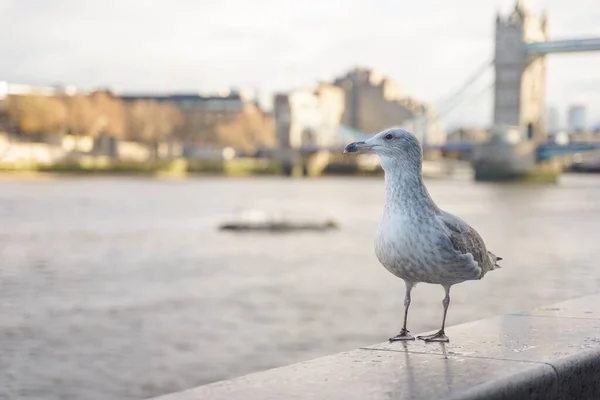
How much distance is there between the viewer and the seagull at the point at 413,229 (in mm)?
2471

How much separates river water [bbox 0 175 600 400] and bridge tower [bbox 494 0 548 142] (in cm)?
3994

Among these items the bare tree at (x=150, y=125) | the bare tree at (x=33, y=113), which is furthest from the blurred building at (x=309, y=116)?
the bare tree at (x=33, y=113)

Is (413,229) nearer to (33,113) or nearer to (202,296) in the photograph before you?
(202,296)

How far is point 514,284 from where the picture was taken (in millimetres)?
14484

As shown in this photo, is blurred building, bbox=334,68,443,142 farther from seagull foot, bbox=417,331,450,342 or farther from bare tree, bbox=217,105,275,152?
seagull foot, bbox=417,331,450,342

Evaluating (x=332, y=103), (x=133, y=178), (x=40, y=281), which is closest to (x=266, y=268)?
(x=40, y=281)

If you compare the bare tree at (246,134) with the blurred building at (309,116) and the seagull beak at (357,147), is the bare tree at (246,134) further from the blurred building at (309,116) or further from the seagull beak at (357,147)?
the seagull beak at (357,147)

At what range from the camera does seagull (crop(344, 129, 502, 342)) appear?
2471 mm

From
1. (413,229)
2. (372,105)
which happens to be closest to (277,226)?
(413,229)

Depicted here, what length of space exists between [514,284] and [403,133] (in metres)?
12.3

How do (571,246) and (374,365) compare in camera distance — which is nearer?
(374,365)

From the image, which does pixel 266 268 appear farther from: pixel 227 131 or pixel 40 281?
pixel 227 131

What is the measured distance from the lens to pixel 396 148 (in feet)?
8.53

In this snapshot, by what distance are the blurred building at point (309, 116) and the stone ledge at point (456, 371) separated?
77295 mm
